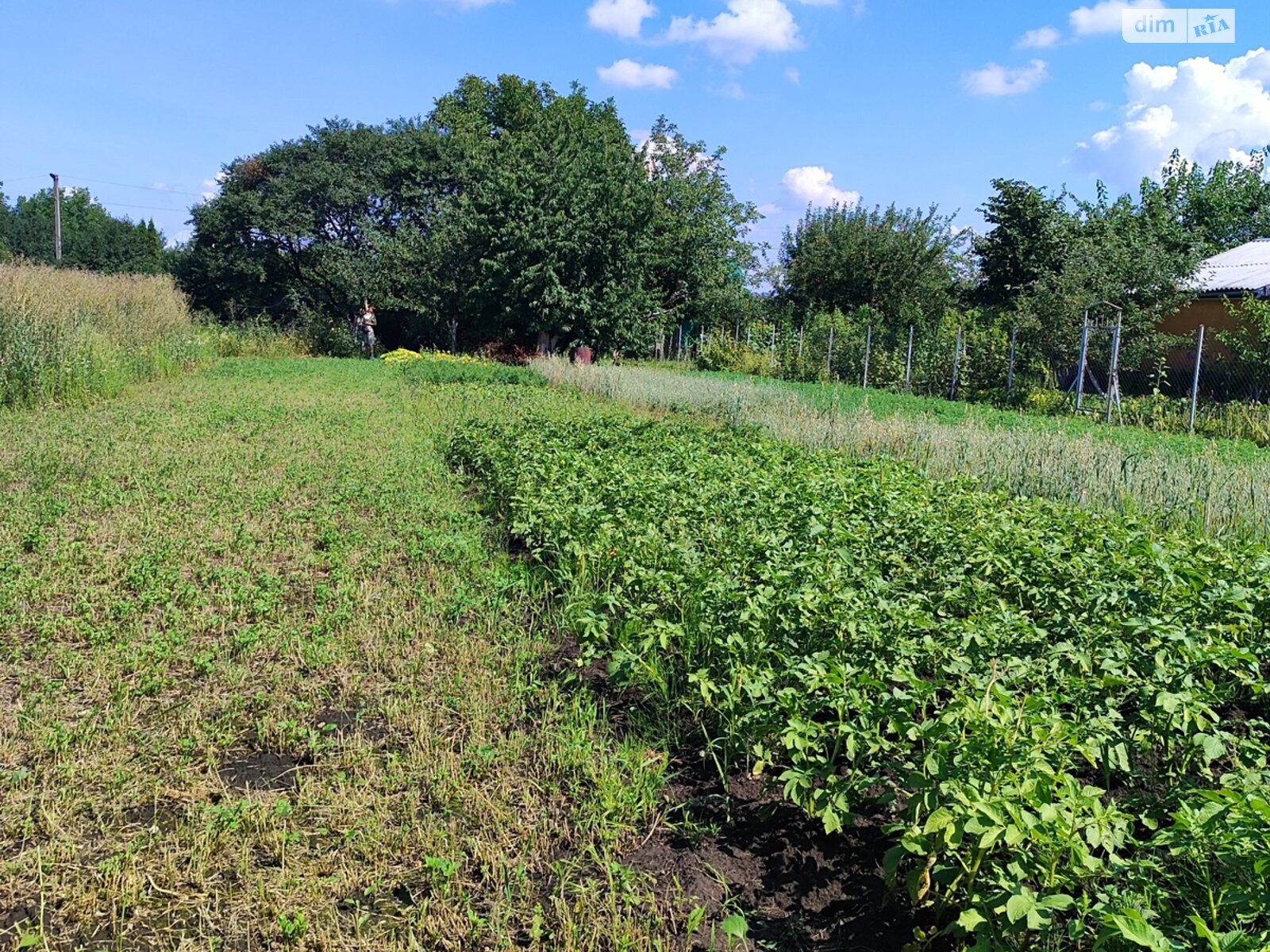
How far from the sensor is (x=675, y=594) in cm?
409

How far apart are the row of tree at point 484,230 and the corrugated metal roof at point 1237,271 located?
13680 millimetres

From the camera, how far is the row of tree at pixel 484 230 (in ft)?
81.8

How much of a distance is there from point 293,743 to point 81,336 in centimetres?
1195

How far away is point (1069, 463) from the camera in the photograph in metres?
7.30

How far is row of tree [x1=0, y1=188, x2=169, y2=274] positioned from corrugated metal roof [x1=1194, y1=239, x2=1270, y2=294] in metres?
43.3

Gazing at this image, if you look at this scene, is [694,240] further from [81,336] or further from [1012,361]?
[81,336]

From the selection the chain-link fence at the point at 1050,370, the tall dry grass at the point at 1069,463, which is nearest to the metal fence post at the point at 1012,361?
the chain-link fence at the point at 1050,370

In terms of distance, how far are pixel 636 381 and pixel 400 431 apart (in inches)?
236

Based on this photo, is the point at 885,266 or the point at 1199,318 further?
the point at 885,266

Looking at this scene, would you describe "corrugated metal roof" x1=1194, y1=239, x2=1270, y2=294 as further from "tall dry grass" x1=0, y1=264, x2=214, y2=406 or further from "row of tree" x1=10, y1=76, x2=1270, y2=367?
"tall dry grass" x1=0, y1=264, x2=214, y2=406

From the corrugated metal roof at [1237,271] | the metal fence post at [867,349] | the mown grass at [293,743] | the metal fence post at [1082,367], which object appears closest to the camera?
the mown grass at [293,743]

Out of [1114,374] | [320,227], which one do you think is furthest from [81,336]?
[320,227]

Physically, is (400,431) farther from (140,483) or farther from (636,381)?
(636,381)

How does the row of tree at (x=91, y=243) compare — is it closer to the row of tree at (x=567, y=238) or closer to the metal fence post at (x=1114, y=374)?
the row of tree at (x=567, y=238)
